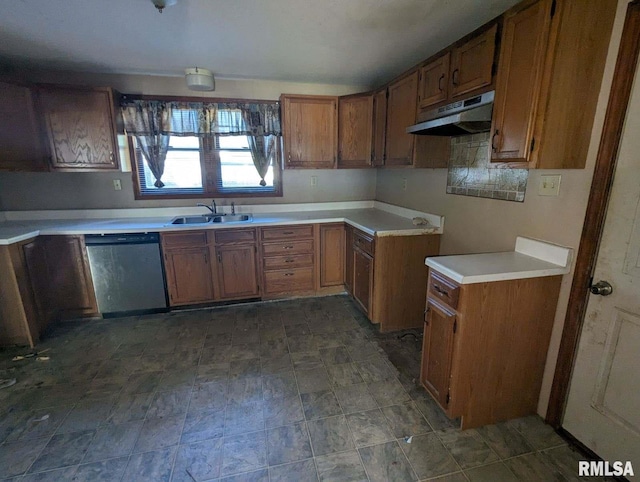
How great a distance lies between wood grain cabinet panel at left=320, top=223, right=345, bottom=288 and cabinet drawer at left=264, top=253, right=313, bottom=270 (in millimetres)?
156

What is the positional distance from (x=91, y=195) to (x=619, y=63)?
13.6 ft

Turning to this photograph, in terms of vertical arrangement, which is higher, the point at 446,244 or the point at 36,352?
the point at 446,244

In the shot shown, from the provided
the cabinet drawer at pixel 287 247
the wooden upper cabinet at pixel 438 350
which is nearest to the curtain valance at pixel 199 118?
the cabinet drawer at pixel 287 247

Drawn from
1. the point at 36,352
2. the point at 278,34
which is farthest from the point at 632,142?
the point at 36,352

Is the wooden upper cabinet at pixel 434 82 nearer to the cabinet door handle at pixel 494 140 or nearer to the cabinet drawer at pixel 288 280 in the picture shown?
the cabinet door handle at pixel 494 140

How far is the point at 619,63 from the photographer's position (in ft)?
4.27

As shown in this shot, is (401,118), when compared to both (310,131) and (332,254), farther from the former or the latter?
(332,254)

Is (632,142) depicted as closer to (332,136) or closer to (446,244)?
(446,244)

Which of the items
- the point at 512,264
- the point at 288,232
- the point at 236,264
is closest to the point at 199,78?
the point at 288,232

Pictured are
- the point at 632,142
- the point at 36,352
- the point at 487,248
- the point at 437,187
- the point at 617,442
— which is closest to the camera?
the point at 632,142

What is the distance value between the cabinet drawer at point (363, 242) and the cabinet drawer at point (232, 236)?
1.04m

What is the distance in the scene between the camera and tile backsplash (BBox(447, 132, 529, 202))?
1.83 m

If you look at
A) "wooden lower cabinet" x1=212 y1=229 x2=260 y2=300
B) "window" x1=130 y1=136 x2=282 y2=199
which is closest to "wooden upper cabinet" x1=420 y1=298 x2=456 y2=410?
"wooden lower cabinet" x1=212 y1=229 x2=260 y2=300

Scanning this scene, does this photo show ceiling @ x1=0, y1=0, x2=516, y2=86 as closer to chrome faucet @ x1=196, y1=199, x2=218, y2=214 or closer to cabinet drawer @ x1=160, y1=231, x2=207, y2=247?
chrome faucet @ x1=196, y1=199, x2=218, y2=214
